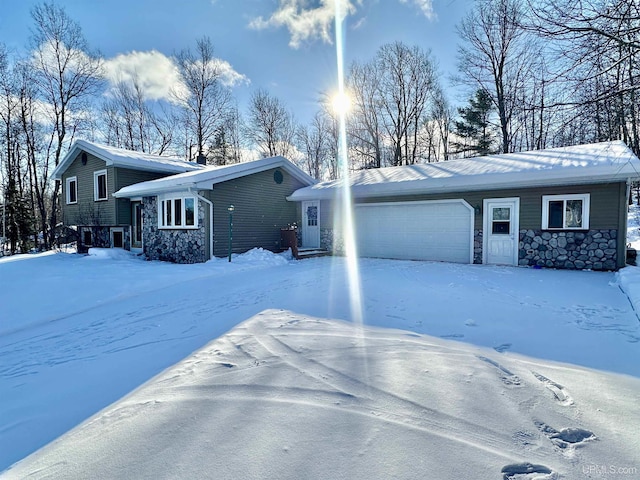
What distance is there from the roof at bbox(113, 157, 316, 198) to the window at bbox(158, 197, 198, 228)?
371mm

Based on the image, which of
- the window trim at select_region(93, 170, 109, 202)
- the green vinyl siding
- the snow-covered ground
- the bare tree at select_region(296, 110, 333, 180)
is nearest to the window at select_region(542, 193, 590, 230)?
the snow-covered ground

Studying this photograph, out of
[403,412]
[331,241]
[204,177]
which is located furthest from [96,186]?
[403,412]

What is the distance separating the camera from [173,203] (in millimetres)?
11047

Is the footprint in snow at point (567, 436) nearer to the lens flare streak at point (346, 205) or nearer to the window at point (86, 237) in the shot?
the lens flare streak at point (346, 205)

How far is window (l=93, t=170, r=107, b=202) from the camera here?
13789 mm

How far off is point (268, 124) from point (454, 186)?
19421 mm

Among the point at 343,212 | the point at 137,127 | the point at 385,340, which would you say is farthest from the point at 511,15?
the point at 137,127

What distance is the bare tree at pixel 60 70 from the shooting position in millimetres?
18556

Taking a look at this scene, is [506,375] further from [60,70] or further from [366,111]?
[60,70]

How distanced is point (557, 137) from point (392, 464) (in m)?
5.32

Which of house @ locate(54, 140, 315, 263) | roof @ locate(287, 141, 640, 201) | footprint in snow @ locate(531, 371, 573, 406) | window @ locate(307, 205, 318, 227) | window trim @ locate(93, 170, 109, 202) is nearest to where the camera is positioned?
footprint in snow @ locate(531, 371, 573, 406)

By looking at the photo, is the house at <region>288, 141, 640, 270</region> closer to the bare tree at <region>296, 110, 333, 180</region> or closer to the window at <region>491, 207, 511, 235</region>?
the window at <region>491, 207, 511, 235</region>

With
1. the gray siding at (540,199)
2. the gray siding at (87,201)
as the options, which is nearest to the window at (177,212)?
the gray siding at (87,201)

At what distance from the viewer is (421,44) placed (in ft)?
69.4
